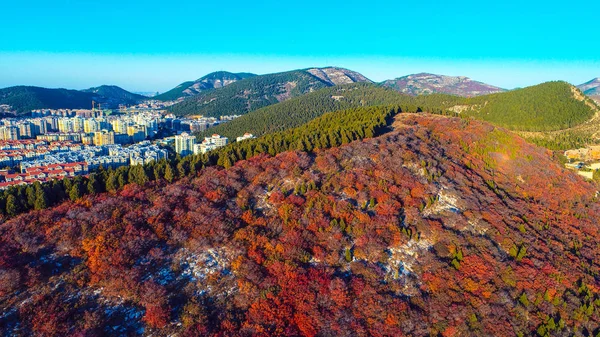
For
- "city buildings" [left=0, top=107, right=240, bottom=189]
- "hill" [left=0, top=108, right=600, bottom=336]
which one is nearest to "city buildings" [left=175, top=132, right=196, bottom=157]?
"city buildings" [left=0, top=107, right=240, bottom=189]

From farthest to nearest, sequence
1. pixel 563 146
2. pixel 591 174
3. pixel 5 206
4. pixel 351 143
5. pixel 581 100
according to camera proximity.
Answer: pixel 581 100, pixel 563 146, pixel 591 174, pixel 351 143, pixel 5 206

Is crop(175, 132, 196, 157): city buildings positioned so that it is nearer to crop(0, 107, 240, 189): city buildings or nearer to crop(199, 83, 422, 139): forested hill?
crop(0, 107, 240, 189): city buildings

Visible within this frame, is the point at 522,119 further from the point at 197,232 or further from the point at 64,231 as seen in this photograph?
the point at 64,231

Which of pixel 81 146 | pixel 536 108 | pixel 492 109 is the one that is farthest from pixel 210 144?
pixel 536 108

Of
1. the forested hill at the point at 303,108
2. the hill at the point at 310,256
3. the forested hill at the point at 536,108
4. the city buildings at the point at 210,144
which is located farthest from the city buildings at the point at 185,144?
the forested hill at the point at 536,108

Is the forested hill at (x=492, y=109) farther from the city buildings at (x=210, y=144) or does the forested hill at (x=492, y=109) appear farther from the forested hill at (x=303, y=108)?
the city buildings at (x=210, y=144)

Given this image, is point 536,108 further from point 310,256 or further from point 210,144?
point 310,256

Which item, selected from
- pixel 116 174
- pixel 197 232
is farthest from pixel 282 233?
pixel 116 174
